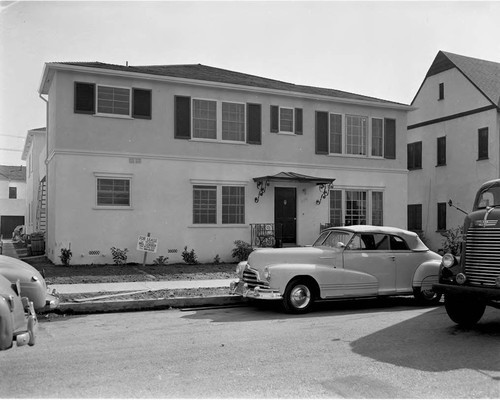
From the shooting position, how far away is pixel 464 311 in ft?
27.8

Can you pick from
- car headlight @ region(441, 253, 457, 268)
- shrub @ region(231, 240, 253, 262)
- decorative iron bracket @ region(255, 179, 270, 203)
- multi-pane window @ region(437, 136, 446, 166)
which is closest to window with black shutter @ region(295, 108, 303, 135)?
decorative iron bracket @ region(255, 179, 270, 203)

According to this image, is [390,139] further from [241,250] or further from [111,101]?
[111,101]

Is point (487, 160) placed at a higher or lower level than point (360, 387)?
higher

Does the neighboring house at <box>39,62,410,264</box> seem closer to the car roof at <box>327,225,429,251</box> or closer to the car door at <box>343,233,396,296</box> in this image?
the car roof at <box>327,225,429,251</box>

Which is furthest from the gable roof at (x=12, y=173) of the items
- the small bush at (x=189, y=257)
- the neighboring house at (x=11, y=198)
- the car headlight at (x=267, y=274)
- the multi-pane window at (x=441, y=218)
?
the car headlight at (x=267, y=274)

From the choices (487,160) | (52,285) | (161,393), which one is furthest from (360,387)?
(487,160)

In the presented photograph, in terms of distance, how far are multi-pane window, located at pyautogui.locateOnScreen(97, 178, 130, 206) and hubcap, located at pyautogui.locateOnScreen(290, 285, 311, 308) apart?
958cm

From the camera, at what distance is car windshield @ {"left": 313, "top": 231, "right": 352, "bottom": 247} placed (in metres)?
10.7

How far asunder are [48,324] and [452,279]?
6.41 m

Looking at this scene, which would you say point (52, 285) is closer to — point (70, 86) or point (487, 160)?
point (70, 86)

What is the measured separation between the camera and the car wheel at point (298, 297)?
9.69m

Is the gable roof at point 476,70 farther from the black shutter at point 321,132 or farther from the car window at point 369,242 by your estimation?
the car window at point 369,242

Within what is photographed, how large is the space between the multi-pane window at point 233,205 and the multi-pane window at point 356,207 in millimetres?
3729

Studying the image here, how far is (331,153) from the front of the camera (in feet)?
69.2
